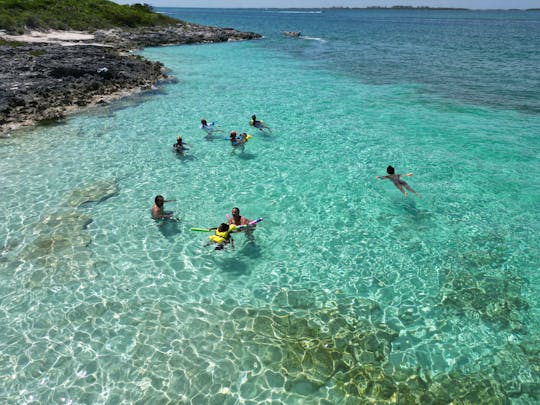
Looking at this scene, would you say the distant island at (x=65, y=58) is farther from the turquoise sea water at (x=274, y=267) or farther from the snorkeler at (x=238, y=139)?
the snorkeler at (x=238, y=139)

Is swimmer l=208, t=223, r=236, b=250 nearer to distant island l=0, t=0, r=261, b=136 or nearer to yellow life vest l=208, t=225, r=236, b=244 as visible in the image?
yellow life vest l=208, t=225, r=236, b=244

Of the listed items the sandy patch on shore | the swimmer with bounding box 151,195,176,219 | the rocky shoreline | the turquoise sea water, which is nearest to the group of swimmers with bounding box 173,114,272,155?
the turquoise sea water

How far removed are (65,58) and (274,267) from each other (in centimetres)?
3641

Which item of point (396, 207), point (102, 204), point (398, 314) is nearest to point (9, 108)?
point (102, 204)

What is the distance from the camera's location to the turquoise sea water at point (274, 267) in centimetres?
917

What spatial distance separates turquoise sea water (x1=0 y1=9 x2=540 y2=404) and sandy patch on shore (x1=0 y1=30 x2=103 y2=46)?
115ft

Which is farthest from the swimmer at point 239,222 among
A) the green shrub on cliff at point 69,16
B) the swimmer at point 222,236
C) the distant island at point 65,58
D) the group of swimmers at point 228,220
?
the green shrub on cliff at point 69,16

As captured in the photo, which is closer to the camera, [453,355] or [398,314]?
[453,355]

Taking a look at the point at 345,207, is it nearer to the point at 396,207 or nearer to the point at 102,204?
the point at 396,207

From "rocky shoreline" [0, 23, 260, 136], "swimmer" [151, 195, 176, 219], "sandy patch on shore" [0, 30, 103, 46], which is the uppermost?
"sandy patch on shore" [0, 30, 103, 46]

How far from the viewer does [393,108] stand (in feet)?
99.0

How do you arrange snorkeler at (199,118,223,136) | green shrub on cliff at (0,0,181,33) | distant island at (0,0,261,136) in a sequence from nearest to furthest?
snorkeler at (199,118,223,136)
distant island at (0,0,261,136)
green shrub on cliff at (0,0,181,33)

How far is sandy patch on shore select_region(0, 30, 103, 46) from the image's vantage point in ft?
165

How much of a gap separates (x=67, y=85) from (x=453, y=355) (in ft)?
111
